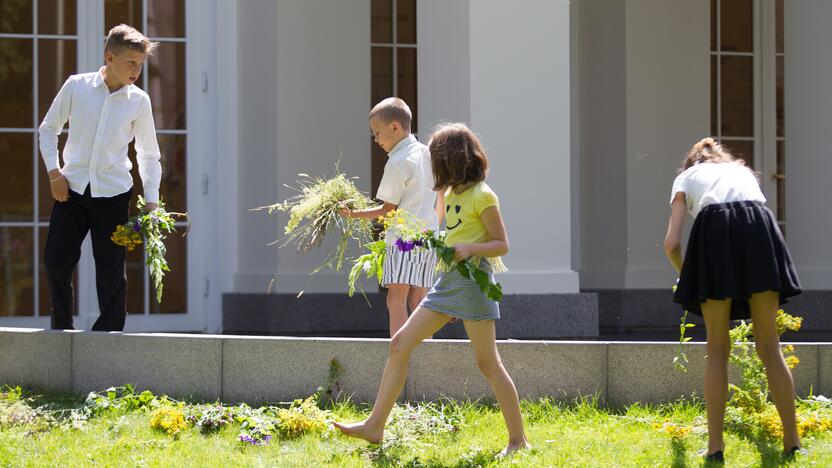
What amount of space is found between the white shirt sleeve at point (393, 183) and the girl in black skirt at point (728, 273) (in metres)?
1.55

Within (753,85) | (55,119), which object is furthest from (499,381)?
(753,85)

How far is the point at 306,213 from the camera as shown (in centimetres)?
595

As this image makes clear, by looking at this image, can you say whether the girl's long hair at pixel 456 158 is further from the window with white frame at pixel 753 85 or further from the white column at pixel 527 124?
the window with white frame at pixel 753 85

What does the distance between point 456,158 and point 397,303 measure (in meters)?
1.39

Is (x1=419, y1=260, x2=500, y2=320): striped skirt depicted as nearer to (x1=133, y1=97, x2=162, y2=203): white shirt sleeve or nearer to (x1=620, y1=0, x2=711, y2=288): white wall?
(x1=133, y1=97, x2=162, y2=203): white shirt sleeve

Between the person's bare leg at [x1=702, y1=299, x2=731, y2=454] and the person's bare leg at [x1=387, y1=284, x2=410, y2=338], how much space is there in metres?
1.76

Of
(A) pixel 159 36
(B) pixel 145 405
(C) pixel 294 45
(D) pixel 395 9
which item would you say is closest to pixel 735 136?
(D) pixel 395 9

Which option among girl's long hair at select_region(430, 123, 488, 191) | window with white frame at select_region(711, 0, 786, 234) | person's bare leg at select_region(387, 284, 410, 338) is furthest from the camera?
window with white frame at select_region(711, 0, 786, 234)

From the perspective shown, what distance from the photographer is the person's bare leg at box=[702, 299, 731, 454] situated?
4.64 m

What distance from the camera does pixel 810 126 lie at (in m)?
9.54

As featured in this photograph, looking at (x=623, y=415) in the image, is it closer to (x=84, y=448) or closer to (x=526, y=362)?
(x=526, y=362)

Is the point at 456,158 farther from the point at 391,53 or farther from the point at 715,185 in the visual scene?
the point at 391,53

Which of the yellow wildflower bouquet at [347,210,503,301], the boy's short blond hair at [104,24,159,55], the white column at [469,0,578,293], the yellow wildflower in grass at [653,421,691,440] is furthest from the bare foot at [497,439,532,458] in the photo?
the white column at [469,0,578,293]

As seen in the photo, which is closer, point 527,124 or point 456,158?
point 456,158
